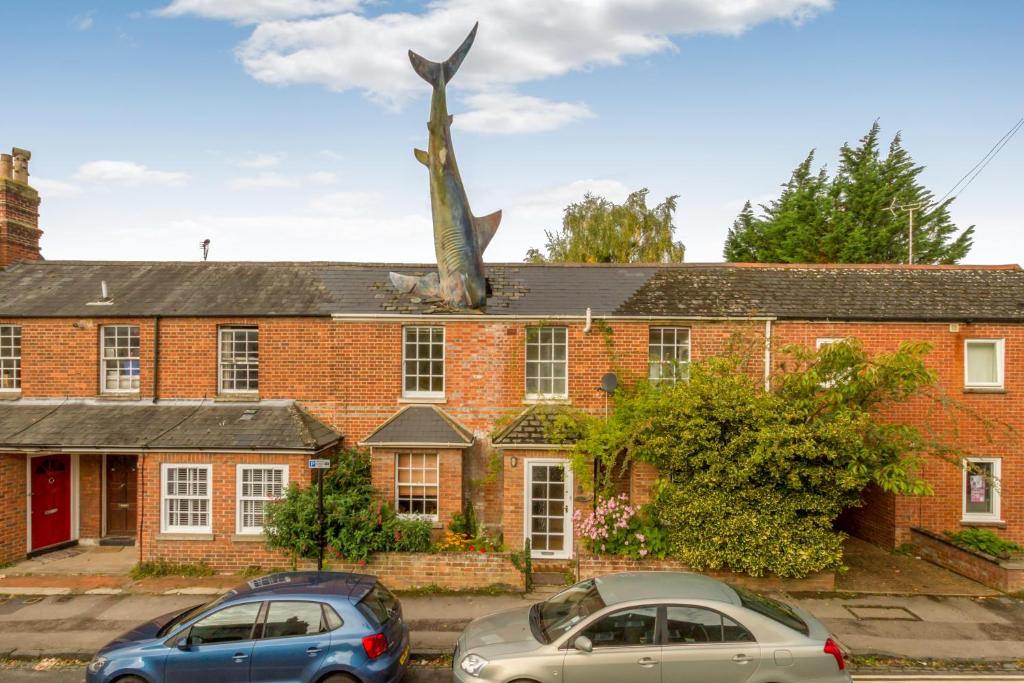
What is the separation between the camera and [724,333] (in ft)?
47.2

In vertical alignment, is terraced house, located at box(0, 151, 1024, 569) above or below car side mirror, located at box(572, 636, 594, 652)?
above

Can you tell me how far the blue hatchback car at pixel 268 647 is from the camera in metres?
7.17

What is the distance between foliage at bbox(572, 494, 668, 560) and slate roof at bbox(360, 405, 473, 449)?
10.3 feet

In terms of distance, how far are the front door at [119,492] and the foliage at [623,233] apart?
75.7ft

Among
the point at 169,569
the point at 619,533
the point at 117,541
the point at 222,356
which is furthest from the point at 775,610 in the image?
the point at 117,541

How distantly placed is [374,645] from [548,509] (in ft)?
21.7

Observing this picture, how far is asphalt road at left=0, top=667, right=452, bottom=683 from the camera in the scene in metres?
8.37

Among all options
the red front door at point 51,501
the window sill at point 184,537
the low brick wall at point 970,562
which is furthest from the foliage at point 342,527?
the low brick wall at point 970,562

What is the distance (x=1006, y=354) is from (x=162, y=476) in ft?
62.7

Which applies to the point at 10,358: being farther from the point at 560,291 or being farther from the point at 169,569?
the point at 560,291

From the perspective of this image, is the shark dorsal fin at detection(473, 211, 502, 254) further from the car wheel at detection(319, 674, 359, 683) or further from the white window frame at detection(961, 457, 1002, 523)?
the white window frame at detection(961, 457, 1002, 523)

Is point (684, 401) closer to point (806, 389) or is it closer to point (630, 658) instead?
point (806, 389)

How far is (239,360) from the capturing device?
49.1 feet

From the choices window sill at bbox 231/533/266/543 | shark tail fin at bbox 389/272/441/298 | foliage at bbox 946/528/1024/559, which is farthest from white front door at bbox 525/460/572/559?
foliage at bbox 946/528/1024/559
